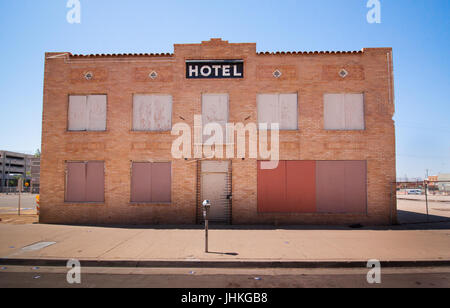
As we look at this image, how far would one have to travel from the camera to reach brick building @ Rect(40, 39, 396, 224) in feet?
40.1

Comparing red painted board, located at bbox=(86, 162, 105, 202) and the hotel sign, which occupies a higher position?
the hotel sign

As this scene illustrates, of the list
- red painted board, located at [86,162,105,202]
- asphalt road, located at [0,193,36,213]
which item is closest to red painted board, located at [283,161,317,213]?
red painted board, located at [86,162,105,202]

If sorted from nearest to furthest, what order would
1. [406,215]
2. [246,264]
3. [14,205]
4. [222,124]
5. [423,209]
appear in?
1. [246,264]
2. [222,124]
3. [406,215]
4. [423,209]
5. [14,205]

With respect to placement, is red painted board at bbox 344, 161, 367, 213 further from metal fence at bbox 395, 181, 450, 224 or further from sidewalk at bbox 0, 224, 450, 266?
metal fence at bbox 395, 181, 450, 224

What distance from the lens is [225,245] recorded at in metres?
8.23

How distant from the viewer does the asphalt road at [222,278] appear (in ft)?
17.9

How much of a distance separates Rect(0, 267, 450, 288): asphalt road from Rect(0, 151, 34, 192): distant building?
299 ft

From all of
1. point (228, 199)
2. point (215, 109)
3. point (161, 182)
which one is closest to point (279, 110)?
point (215, 109)

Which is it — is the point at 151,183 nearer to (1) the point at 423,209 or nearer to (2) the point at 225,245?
(2) the point at 225,245

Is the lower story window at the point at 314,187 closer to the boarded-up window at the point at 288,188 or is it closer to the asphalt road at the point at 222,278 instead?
the boarded-up window at the point at 288,188

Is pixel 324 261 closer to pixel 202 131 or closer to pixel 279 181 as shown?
pixel 279 181

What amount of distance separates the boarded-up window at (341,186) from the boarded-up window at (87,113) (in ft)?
32.8

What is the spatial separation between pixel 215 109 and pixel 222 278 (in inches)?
320
